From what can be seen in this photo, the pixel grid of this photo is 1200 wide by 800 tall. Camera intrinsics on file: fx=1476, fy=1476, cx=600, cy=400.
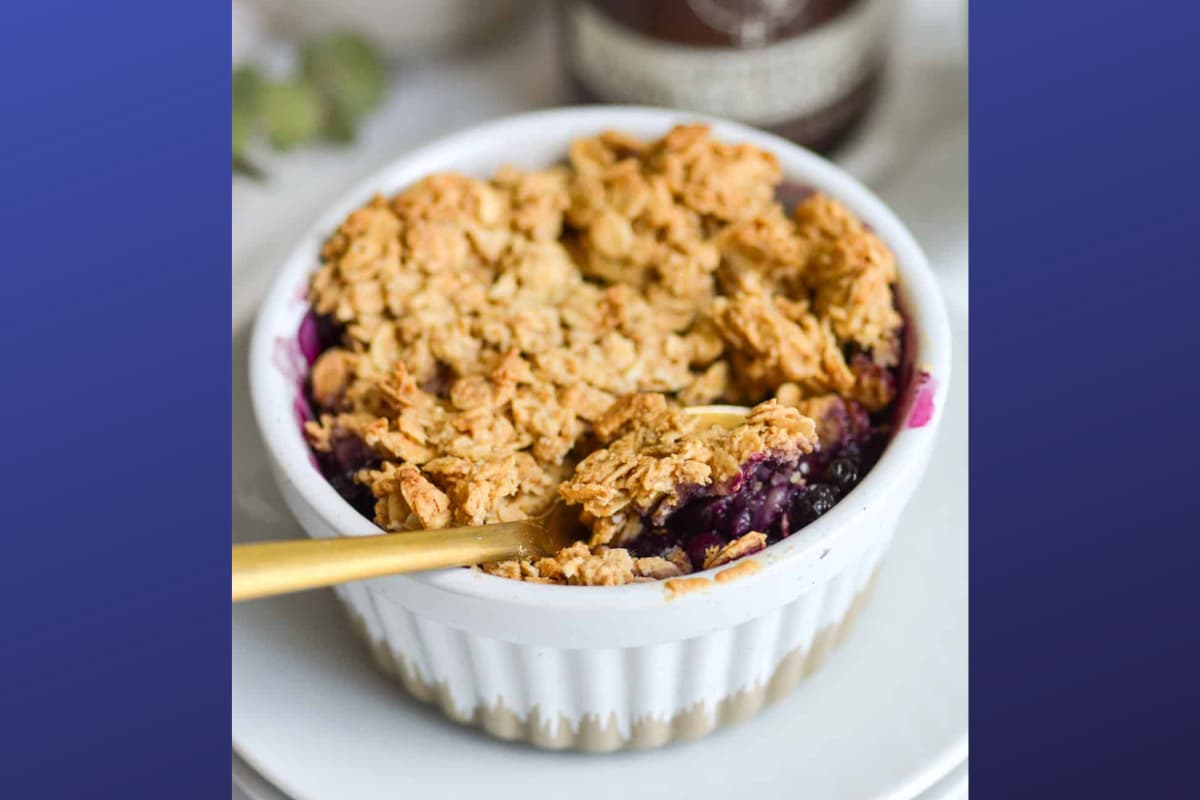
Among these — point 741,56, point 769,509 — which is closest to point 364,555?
point 769,509

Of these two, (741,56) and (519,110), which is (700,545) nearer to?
(741,56)

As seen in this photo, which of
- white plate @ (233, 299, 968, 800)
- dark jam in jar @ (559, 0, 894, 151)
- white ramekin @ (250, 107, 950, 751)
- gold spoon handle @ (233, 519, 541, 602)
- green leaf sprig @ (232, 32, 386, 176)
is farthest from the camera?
green leaf sprig @ (232, 32, 386, 176)

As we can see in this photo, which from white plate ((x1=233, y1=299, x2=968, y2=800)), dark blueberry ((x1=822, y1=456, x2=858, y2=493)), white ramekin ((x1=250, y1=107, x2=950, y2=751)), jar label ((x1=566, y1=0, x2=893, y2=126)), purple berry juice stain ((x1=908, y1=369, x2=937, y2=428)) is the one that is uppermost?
jar label ((x1=566, y1=0, x2=893, y2=126))

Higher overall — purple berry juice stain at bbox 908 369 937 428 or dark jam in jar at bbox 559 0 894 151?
dark jam in jar at bbox 559 0 894 151

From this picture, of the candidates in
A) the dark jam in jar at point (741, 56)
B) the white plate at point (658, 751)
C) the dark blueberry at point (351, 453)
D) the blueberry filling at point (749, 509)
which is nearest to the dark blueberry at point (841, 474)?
the blueberry filling at point (749, 509)

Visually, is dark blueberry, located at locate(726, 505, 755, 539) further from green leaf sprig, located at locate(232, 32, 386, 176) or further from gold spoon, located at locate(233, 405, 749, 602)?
green leaf sprig, located at locate(232, 32, 386, 176)

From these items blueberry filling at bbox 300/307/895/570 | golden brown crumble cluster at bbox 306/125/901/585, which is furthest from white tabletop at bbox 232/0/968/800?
blueberry filling at bbox 300/307/895/570

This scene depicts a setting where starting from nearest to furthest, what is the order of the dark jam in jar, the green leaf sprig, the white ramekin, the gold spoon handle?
the gold spoon handle < the white ramekin < the dark jam in jar < the green leaf sprig
